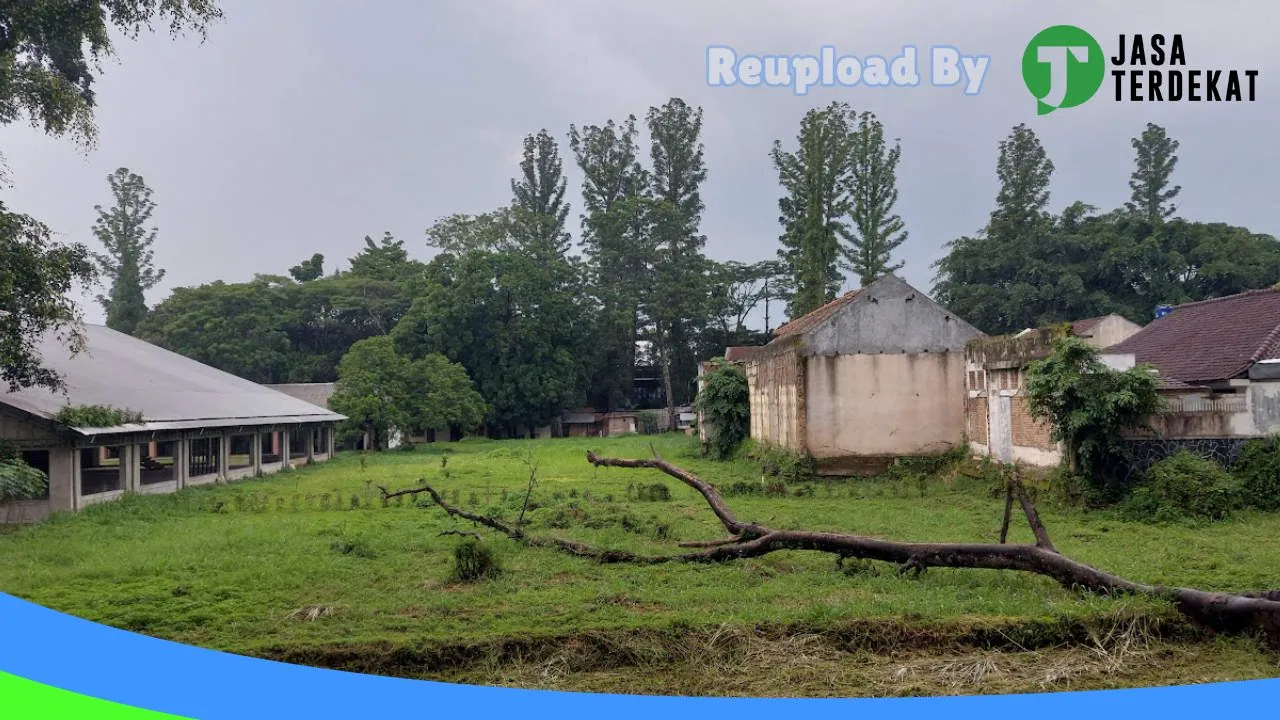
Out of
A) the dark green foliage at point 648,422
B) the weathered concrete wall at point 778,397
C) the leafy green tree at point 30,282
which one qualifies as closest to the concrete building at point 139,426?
the leafy green tree at point 30,282

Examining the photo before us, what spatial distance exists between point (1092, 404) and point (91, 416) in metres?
15.1

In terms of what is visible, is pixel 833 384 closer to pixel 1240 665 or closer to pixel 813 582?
pixel 813 582

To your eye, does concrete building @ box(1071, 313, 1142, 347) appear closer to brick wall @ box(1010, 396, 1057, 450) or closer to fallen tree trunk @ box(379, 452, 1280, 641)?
brick wall @ box(1010, 396, 1057, 450)

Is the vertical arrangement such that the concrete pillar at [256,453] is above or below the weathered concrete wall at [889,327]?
below

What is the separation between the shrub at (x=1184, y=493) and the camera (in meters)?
12.3

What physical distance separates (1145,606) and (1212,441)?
7.80m

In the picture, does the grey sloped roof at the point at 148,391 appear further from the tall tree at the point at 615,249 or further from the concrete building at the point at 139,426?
the tall tree at the point at 615,249

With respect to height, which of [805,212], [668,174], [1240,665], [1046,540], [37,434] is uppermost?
[668,174]

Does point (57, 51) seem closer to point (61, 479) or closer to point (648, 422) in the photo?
point (61, 479)

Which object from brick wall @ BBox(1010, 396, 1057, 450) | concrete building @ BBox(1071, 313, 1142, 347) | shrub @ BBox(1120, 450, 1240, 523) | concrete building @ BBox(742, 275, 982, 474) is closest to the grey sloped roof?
concrete building @ BBox(742, 275, 982, 474)

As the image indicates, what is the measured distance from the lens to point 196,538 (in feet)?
39.1

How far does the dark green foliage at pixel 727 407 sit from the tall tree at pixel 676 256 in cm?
1941

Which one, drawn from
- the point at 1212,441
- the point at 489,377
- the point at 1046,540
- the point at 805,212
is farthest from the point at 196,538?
the point at 489,377

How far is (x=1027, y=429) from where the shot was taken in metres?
15.6
